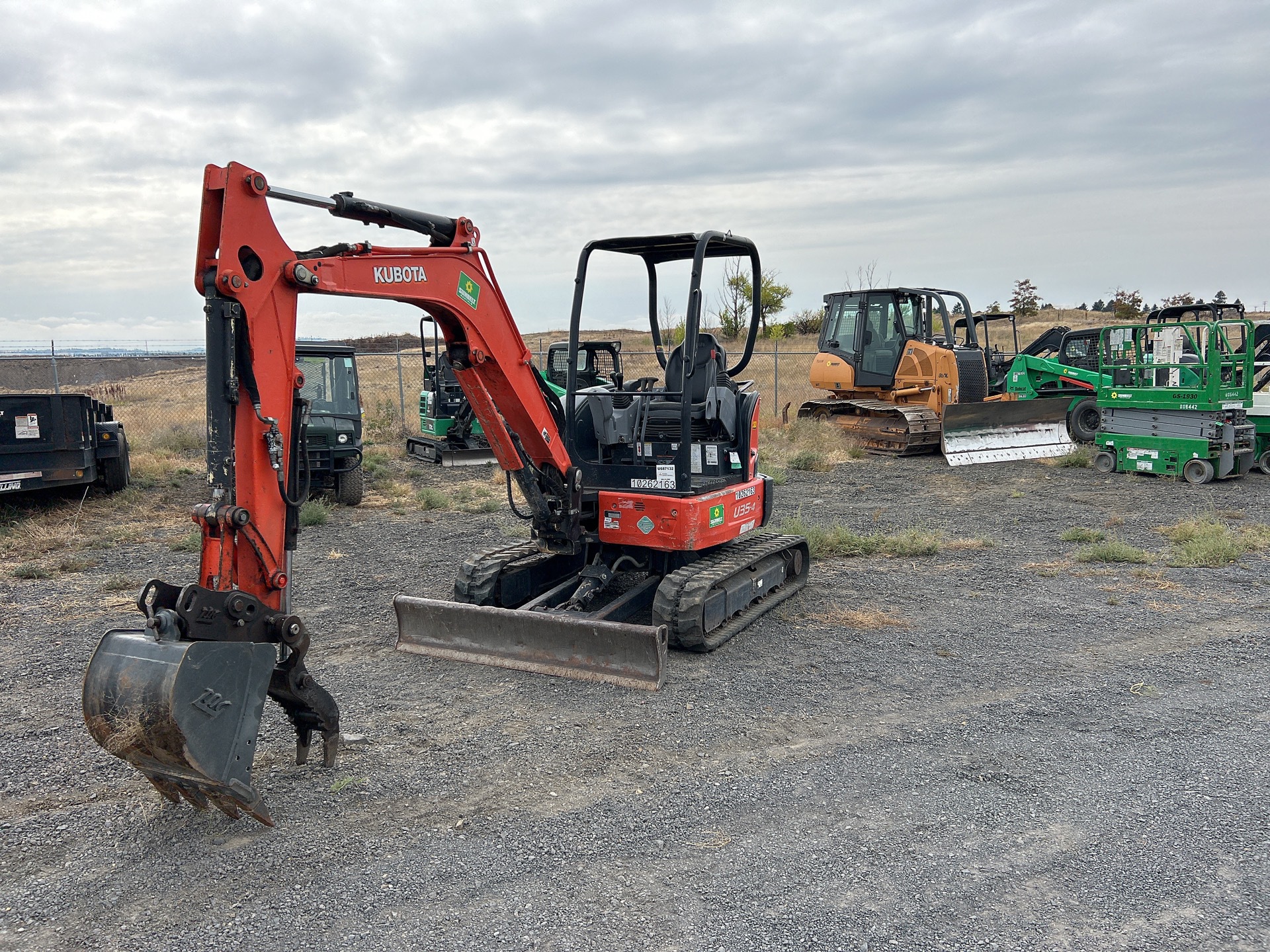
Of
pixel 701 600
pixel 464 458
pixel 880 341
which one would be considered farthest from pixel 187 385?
pixel 701 600

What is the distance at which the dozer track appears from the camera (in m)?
17.7

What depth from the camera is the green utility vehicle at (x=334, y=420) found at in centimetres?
1305

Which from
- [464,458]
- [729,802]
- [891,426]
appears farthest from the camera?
[464,458]

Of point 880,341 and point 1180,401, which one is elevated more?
point 880,341

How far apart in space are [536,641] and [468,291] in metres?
2.30

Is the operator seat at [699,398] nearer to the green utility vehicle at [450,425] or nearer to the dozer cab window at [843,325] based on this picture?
the green utility vehicle at [450,425]

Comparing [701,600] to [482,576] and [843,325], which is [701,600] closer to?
[482,576]

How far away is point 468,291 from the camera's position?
5.65 m

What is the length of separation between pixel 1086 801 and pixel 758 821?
60.6 inches

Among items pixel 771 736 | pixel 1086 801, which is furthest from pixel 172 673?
pixel 1086 801

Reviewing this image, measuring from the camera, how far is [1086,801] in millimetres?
4449

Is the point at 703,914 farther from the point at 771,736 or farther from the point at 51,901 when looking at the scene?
the point at 51,901

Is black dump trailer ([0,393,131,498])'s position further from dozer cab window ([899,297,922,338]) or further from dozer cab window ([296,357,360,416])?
dozer cab window ([899,297,922,338])

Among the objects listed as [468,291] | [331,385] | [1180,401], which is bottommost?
[1180,401]
